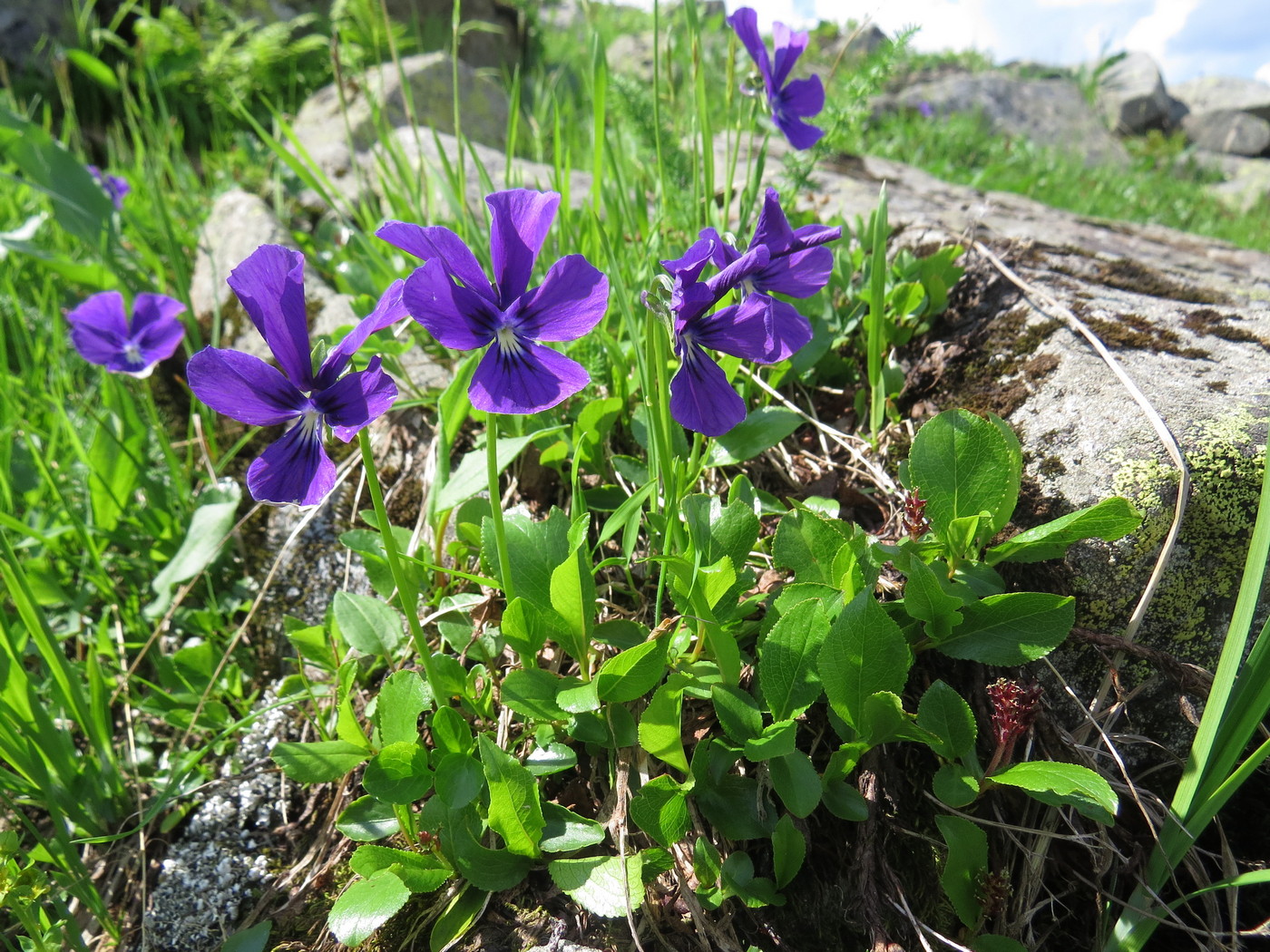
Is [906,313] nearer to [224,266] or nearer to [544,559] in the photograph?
[544,559]

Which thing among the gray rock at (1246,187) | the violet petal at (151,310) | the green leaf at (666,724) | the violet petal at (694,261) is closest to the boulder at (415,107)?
the violet petal at (151,310)

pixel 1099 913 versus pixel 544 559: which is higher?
pixel 544 559

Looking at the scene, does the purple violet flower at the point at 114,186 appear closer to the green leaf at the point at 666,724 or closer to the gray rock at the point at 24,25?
the green leaf at the point at 666,724

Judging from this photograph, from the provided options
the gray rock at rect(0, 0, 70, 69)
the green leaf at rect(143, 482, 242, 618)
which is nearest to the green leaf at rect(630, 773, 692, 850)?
the green leaf at rect(143, 482, 242, 618)

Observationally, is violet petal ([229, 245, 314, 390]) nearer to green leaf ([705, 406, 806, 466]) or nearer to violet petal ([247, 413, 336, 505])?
violet petal ([247, 413, 336, 505])

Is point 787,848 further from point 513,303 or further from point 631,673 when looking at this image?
point 513,303

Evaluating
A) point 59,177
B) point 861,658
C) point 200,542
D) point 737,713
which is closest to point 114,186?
point 59,177

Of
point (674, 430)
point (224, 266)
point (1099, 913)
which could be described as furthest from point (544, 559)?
point (224, 266)
